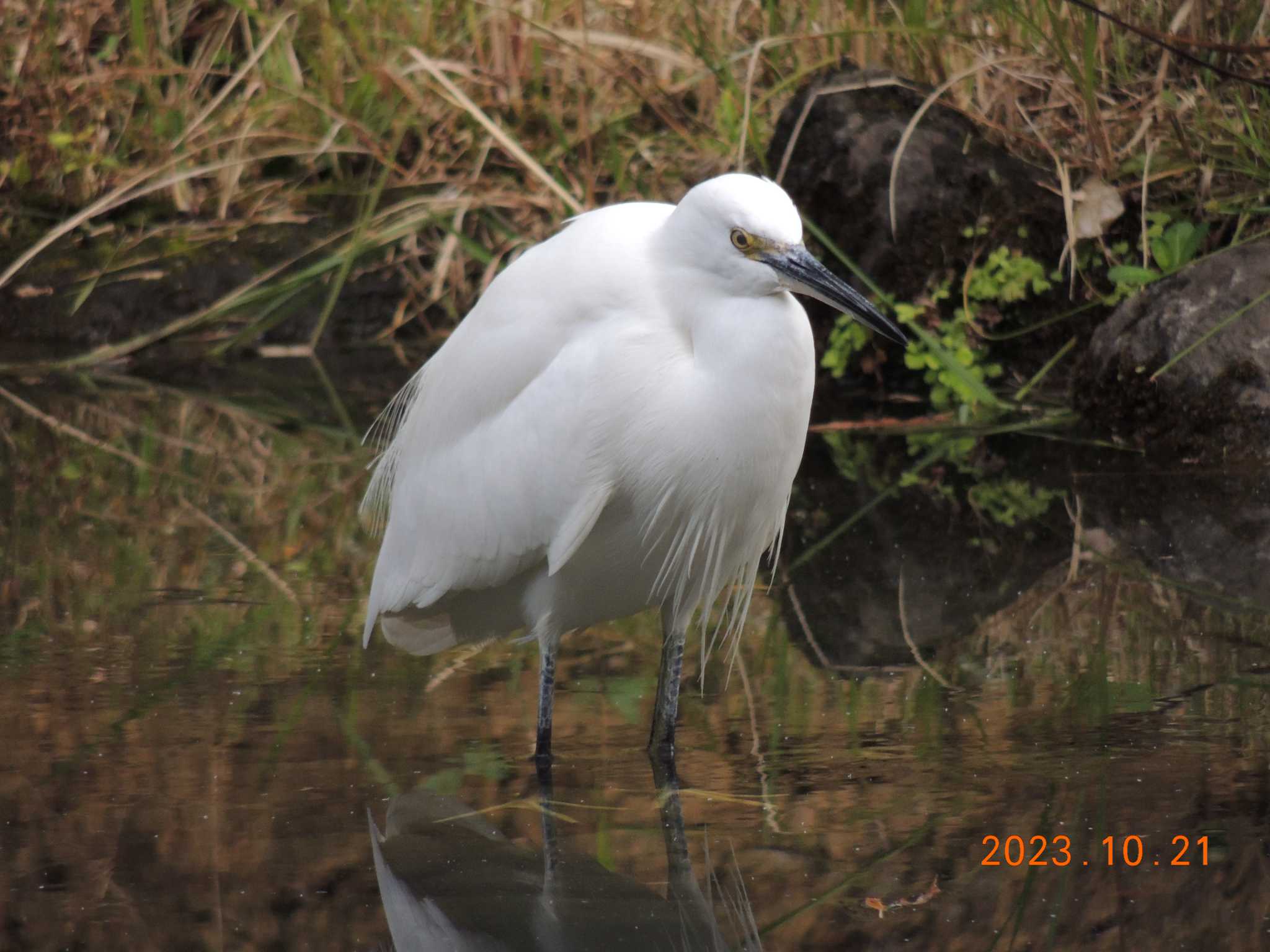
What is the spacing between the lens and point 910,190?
18.8ft

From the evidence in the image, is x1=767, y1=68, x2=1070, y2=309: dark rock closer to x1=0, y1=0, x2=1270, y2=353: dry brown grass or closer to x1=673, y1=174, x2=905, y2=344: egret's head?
x1=0, y1=0, x2=1270, y2=353: dry brown grass

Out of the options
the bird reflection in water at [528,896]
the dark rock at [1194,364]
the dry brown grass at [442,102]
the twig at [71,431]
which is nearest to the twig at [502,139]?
the dry brown grass at [442,102]

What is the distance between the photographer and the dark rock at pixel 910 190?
5.68 m

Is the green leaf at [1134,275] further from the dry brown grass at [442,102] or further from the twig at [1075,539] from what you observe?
the twig at [1075,539]

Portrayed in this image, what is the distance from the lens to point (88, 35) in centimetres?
783

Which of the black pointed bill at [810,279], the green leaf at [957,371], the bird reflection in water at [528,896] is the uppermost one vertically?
the black pointed bill at [810,279]

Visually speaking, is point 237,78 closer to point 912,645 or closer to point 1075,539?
point 1075,539

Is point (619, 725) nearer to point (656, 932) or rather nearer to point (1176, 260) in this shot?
point (656, 932)

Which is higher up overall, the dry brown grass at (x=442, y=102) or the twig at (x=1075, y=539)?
the dry brown grass at (x=442, y=102)

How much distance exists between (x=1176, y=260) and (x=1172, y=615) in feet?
6.63

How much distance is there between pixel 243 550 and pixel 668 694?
6.18 feet

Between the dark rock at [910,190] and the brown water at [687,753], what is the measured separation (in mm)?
1297

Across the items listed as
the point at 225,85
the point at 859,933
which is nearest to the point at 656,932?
the point at 859,933

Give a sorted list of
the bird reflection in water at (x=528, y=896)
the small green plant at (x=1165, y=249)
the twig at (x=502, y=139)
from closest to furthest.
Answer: the bird reflection in water at (x=528, y=896) → the small green plant at (x=1165, y=249) → the twig at (x=502, y=139)
